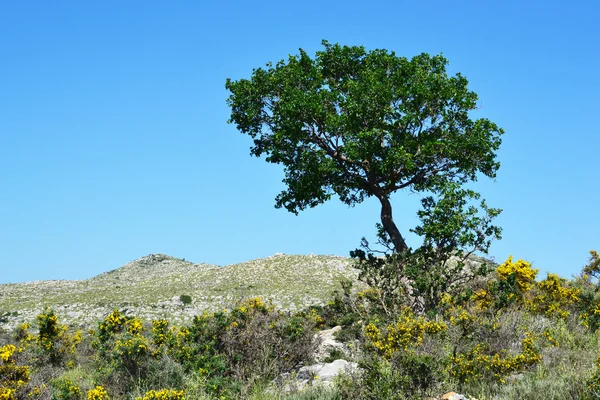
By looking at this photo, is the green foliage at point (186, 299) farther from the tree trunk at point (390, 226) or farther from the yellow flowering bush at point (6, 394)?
the yellow flowering bush at point (6, 394)

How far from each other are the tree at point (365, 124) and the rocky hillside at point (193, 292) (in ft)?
47.5

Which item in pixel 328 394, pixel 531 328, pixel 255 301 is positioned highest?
pixel 255 301

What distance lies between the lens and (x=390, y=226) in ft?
79.0

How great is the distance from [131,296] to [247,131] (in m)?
23.9

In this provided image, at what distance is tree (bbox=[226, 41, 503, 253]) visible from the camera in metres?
23.0

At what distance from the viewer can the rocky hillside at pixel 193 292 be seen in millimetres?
37844

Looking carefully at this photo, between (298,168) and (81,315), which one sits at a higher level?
(298,168)

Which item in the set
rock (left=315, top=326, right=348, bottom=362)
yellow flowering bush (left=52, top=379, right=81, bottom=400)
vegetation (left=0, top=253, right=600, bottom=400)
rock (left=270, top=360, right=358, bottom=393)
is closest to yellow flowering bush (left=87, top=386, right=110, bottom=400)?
vegetation (left=0, top=253, right=600, bottom=400)

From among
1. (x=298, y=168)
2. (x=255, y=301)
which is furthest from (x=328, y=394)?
(x=298, y=168)

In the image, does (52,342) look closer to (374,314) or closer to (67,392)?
(67,392)

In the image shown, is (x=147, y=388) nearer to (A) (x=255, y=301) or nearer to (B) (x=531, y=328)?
(A) (x=255, y=301)

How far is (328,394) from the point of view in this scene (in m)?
11.3

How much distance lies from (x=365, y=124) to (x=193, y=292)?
992 inches

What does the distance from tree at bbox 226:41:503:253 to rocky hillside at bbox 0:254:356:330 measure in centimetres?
1448
